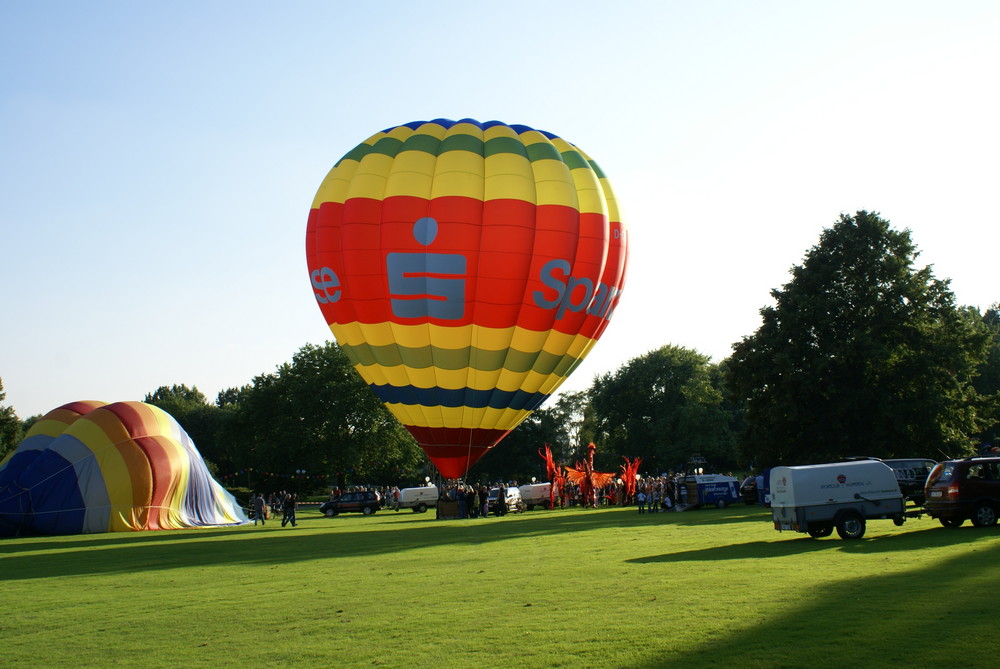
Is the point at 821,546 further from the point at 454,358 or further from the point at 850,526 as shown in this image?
the point at 454,358

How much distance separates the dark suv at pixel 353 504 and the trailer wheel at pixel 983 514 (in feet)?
109

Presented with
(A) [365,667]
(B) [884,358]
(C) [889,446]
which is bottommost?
(A) [365,667]

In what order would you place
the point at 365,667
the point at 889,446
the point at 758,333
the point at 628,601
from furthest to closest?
the point at 758,333, the point at 889,446, the point at 628,601, the point at 365,667

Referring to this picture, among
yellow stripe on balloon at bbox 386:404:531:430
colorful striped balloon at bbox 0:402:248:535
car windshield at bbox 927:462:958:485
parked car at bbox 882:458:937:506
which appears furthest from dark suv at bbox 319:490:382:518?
car windshield at bbox 927:462:958:485

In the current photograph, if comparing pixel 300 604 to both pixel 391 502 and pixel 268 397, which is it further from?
pixel 268 397

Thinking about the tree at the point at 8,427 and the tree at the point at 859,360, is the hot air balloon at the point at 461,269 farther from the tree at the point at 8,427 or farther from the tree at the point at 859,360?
the tree at the point at 8,427

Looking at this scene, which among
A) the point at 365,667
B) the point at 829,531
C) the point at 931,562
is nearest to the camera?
the point at 365,667

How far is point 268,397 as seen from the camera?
78375mm

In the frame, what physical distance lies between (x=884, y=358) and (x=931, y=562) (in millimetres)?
26816

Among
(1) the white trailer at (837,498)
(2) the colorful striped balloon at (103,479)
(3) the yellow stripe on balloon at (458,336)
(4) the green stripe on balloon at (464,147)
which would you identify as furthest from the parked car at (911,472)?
(2) the colorful striped balloon at (103,479)

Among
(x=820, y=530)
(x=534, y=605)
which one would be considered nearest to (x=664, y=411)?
(x=820, y=530)

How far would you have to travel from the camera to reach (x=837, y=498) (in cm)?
1959

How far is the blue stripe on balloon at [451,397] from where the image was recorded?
30156mm

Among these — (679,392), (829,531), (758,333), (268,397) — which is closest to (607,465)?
(679,392)
